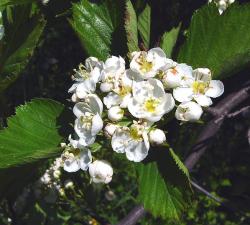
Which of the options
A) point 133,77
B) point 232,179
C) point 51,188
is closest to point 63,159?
point 133,77

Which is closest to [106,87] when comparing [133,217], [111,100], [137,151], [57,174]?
[111,100]

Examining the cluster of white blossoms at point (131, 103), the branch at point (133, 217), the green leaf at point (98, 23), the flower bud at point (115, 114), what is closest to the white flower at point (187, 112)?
the cluster of white blossoms at point (131, 103)

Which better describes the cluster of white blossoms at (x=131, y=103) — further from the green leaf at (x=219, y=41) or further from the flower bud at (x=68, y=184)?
the flower bud at (x=68, y=184)

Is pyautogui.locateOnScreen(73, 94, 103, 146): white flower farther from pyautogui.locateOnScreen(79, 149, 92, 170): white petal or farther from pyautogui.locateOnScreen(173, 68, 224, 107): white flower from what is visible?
pyautogui.locateOnScreen(173, 68, 224, 107): white flower

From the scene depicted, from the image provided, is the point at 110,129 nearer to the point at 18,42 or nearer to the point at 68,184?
the point at 18,42

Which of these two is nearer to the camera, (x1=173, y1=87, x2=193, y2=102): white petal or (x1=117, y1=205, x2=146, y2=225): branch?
(x1=173, y1=87, x2=193, y2=102): white petal

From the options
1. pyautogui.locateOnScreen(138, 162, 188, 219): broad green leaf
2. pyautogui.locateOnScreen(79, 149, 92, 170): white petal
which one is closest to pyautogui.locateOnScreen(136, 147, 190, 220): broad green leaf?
pyautogui.locateOnScreen(138, 162, 188, 219): broad green leaf

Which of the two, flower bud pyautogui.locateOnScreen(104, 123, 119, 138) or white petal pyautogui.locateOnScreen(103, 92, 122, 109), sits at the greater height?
white petal pyautogui.locateOnScreen(103, 92, 122, 109)
